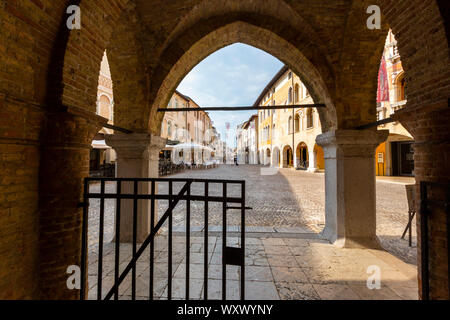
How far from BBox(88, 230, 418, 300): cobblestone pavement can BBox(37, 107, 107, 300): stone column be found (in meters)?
0.98

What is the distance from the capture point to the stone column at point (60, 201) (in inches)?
73.8

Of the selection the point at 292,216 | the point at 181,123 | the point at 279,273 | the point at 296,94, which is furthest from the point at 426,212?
the point at 181,123

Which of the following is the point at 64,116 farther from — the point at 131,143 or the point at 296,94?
the point at 296,94

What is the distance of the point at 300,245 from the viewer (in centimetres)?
398

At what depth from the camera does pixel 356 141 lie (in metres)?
3.87

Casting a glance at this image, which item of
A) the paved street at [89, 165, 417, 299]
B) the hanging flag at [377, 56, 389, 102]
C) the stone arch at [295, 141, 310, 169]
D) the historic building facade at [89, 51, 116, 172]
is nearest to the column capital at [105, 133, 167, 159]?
the paved street at [89, 165, 417, 299]

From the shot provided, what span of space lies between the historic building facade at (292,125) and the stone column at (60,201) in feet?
53.9

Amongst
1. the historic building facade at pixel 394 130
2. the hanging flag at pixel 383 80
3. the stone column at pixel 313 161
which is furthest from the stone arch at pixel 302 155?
the hanging flag at pixel 383 80

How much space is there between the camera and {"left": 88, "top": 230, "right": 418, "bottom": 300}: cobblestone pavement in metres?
2.59

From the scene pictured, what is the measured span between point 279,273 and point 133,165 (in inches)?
141

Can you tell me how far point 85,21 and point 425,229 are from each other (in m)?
4.27

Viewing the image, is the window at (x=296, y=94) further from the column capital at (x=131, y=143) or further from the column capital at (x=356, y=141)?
the column capital at (x=131, y=143)

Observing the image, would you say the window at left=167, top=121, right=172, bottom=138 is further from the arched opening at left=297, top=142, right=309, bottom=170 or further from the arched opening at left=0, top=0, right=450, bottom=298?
the arched opening at left=0, top=0, right=450, bottom=298
